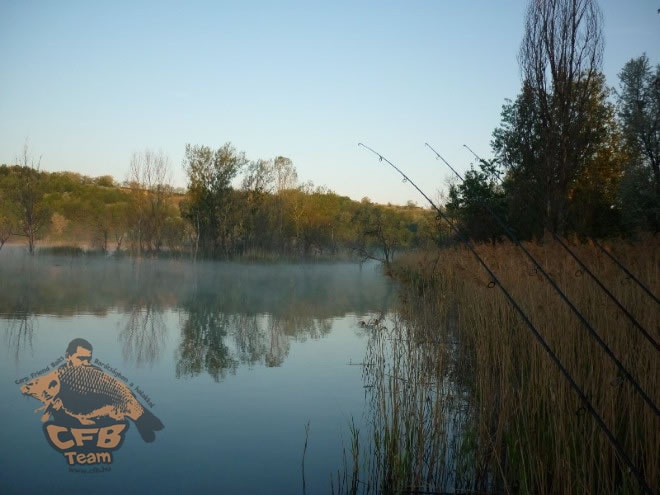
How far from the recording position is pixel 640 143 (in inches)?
881

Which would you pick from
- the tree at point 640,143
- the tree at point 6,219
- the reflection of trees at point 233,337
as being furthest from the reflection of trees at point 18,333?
the tree at point 6,219

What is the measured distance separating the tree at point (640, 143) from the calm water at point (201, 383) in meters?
12.8

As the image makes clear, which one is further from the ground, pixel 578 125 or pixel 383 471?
pixel 578 125

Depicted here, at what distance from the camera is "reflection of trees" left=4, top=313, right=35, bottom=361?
703cm

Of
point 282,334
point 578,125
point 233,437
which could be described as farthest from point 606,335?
point 578,125

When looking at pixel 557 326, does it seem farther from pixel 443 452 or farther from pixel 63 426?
pixel 63 426

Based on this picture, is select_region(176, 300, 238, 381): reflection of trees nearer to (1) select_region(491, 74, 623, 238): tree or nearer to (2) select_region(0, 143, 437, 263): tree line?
(1) select_region(491, 74, 623, 238): tree

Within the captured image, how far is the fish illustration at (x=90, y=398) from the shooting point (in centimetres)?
436

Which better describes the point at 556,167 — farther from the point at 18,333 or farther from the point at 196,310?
the point at 18,333

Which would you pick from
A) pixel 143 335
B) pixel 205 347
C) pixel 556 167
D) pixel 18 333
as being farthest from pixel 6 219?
pixel 556 167

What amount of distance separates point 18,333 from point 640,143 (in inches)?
970

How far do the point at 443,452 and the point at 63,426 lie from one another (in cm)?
318

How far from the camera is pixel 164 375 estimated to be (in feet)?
19.9

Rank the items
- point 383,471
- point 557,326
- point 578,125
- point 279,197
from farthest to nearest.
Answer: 1. point 279,197
2. point 578,125
3. point 557,326
4. point 383,471
